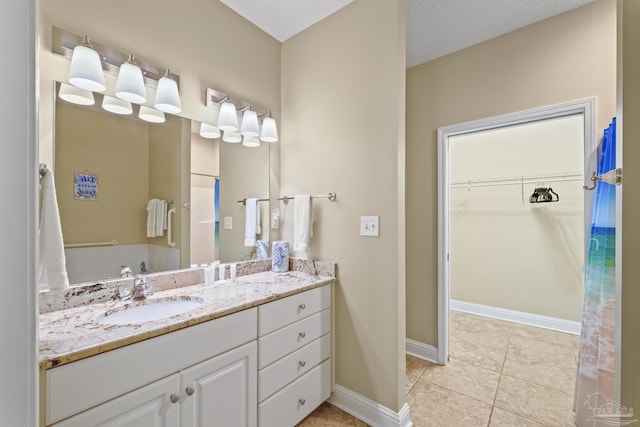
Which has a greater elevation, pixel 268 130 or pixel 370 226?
pixel 268 130

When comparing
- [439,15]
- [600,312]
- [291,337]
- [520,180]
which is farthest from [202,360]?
[520,180]

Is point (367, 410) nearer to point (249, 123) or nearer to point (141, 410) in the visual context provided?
point (141, 410)

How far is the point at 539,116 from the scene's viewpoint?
1.99 m

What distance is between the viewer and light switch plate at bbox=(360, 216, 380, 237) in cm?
168

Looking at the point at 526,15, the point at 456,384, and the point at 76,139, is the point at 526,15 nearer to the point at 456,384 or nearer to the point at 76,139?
the point at 456,384

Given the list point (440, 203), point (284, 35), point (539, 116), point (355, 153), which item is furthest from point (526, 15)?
point (284, 35)

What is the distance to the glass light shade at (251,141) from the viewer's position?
80.0 inches

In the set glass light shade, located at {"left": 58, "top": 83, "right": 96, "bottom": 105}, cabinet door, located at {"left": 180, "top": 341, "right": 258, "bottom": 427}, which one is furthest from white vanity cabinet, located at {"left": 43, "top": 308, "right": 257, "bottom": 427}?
glass light shade, located at {"left": 58, "top": 83, "right": 96, "bottom": 105}

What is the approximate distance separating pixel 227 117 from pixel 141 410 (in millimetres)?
1589

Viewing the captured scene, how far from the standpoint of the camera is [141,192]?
149cm

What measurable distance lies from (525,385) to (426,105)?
2360 millimetres

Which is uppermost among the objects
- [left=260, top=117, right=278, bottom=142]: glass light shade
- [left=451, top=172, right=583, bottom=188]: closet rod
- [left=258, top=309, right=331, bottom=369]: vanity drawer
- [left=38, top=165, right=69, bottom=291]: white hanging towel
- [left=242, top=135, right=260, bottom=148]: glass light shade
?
[left=260, top=117, right=278, bottom=142]: glass light shade

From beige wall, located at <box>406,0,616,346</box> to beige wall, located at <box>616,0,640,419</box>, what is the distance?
1364mm

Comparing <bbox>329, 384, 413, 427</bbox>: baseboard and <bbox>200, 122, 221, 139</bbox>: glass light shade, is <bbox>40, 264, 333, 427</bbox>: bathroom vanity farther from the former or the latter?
<bbox>200, 122, 221, 139</bbox>: glass light shade
